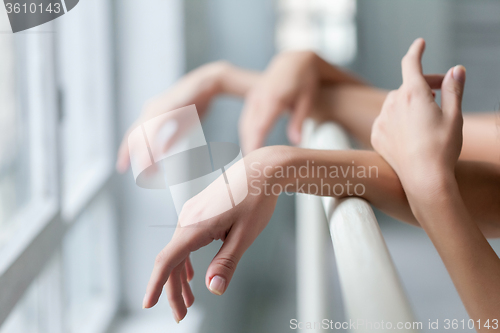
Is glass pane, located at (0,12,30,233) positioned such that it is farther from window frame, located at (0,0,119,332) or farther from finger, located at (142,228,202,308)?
finger, located at (142,228,202,308)

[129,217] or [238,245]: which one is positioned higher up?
[238,245]

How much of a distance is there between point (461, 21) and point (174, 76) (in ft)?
2.86

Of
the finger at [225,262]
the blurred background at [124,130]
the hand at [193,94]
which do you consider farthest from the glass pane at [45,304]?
the finger at [225,262]

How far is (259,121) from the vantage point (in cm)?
31

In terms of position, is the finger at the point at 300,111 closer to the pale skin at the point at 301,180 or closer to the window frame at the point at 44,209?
the pale skin at the point at 301,180

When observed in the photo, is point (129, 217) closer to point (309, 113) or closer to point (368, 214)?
point (309, 113)


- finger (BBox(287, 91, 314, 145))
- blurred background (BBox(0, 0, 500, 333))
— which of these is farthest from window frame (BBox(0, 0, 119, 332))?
finger (BBox(287, 91, 314, 145))

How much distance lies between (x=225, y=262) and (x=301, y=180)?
0.05 meters

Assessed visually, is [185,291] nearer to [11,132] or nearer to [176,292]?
[176,292]

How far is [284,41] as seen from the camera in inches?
38.5

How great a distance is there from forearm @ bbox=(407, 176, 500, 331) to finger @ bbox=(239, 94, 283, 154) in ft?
0.54

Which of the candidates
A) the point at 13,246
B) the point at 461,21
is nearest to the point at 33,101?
the point at 13,246

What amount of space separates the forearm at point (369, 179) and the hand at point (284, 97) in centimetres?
14

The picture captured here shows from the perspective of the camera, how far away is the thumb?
0.17m
